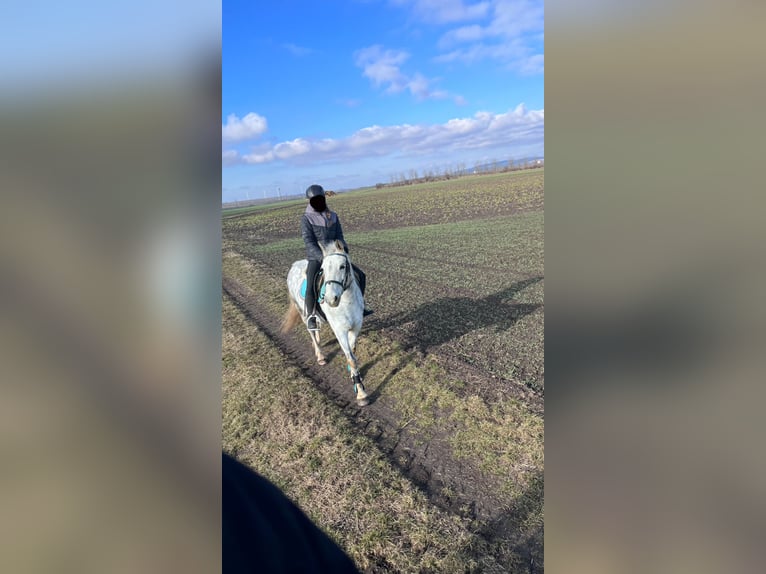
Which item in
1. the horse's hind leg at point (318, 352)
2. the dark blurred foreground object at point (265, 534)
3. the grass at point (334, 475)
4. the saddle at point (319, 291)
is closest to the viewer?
the dark blurred foreground object at point (265, 534)

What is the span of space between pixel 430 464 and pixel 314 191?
380cm

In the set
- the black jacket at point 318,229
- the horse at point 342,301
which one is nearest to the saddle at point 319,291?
the horse at point 342,301

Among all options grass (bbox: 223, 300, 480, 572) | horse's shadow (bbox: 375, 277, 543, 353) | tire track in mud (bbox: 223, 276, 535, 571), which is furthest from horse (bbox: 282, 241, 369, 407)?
horse's shadow (bbox: 375, 277, 543, 353)

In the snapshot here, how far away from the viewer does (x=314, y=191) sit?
Answer: 5.48 metres

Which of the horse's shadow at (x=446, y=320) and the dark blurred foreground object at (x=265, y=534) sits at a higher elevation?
the dark blurred foreground object at (x=265, y=534)

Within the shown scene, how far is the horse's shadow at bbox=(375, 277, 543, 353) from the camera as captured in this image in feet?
25.1

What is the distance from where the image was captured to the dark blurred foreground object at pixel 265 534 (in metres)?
1.12

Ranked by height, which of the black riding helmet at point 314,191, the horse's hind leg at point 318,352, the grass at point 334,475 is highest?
the black riding helmet at point 314,191

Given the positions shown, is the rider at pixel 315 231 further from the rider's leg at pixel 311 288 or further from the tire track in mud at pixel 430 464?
the tire track in mud at pixel 430 464

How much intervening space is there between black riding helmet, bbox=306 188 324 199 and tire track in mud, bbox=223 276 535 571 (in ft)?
9.66

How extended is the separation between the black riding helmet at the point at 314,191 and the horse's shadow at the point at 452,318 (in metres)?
3.27

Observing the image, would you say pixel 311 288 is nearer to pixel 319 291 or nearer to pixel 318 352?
pixel 319 291

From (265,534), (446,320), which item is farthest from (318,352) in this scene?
(265,534)
